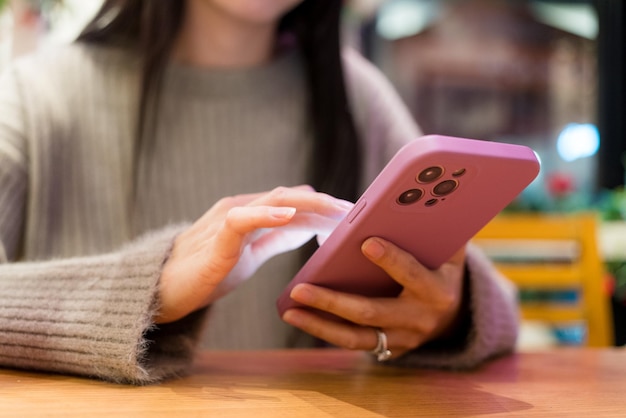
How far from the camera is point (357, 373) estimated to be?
554mm

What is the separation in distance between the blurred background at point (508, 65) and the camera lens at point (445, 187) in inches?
110

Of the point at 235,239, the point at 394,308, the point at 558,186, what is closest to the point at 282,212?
the point at 235,239

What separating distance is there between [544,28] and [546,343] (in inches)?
62.8

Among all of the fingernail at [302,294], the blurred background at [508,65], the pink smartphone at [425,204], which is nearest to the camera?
the pink smartphone at [425,204]

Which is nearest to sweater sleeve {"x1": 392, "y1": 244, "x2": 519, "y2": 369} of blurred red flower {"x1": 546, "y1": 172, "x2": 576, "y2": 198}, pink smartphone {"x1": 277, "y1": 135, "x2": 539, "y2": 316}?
pink smartphone {"x1": 277, "y1": 135, "x2": 539, "y2": 316}

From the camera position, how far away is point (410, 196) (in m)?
0.41

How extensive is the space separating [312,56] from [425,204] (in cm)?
59

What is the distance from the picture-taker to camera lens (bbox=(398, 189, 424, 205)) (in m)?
0.40

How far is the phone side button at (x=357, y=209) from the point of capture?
418 millimetres

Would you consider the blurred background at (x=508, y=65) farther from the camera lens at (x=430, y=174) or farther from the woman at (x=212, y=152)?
the camera lens at (x=430, y=174)

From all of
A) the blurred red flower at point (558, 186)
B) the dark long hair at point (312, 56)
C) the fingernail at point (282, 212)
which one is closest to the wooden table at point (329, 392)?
the fingernail at point (282, 212)

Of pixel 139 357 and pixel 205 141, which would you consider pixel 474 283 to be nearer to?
pixel 139 357

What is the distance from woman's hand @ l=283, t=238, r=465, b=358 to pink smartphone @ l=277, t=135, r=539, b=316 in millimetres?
11

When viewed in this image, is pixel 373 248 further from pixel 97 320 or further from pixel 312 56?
pixel 312 56
